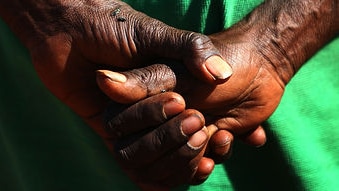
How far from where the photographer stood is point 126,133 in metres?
1.25

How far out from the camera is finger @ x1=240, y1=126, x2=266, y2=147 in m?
1.40

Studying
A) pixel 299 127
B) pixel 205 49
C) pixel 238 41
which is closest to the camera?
pixel 205 49

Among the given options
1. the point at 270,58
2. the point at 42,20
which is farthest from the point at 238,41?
the point at 42,20

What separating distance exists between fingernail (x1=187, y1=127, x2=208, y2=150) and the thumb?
3.9 inches

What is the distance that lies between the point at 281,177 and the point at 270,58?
264 mm

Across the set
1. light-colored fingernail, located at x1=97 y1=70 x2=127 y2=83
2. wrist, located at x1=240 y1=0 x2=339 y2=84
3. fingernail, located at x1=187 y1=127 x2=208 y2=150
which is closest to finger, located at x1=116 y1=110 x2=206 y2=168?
fingernail, located at x1=187 y1=127 x2=208 y2=150

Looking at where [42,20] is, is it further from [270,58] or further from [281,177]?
[281,177]

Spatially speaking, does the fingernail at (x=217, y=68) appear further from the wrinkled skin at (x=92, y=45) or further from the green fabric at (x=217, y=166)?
the green fabric at (x=217, y=166)

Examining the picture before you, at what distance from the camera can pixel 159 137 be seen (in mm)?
1225

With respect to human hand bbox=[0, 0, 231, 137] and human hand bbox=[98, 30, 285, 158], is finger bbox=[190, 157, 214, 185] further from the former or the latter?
human hand bbox=[0, 0, 231, 137]

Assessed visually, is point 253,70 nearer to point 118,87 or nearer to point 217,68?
point 217,68

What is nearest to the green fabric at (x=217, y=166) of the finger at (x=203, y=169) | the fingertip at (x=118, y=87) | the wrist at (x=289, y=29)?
the wrist at (x=289, y=29)

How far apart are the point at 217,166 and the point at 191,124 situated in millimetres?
308

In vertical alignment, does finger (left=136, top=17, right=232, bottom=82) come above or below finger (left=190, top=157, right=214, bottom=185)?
above
